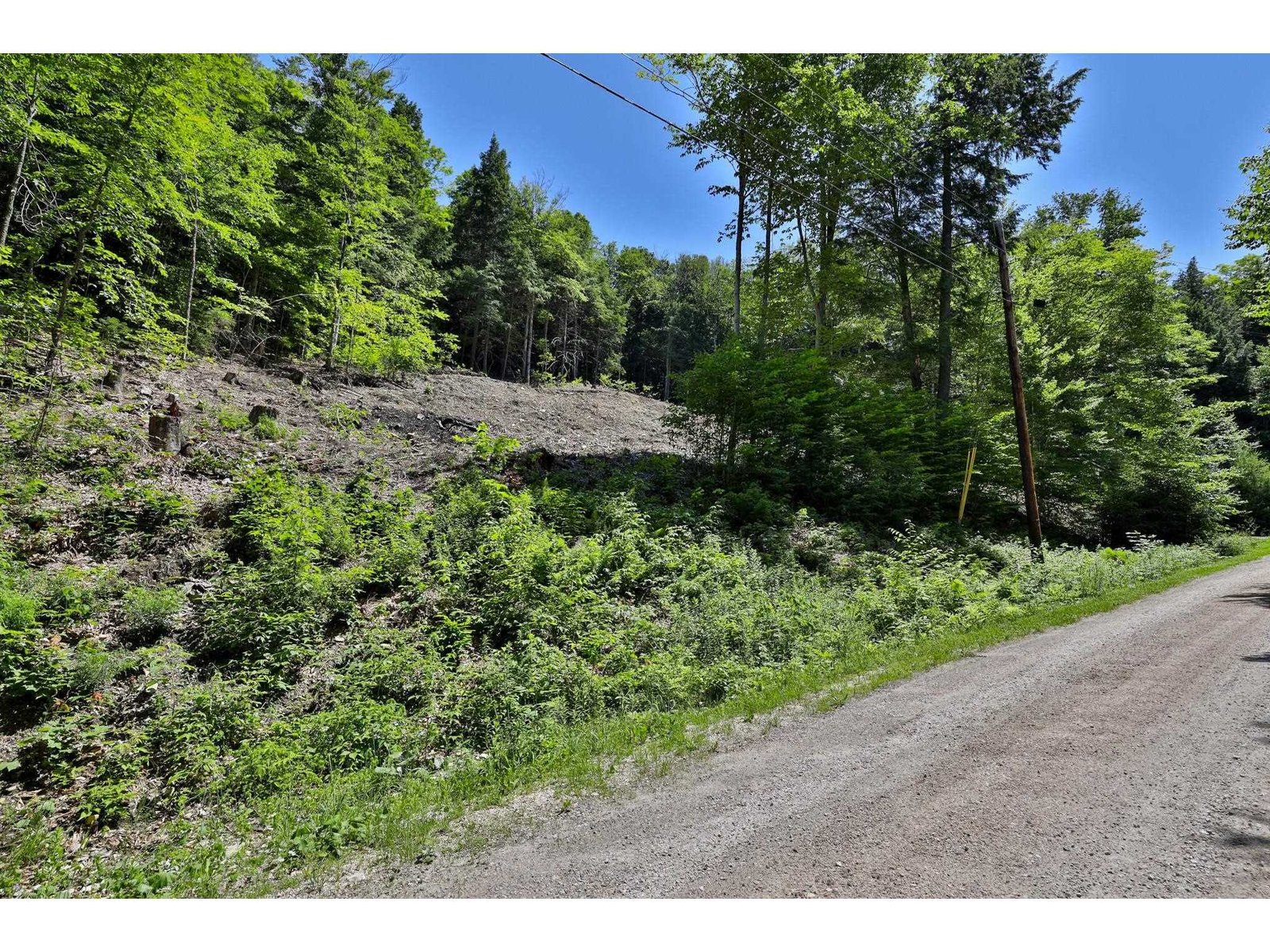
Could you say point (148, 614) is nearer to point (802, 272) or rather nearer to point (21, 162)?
point (21, 162)

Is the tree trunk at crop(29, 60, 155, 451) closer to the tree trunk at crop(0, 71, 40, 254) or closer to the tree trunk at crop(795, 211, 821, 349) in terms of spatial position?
the tree trunk at crop(0, 71, 40, 254)

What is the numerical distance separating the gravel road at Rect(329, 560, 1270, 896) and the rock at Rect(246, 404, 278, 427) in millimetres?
9951

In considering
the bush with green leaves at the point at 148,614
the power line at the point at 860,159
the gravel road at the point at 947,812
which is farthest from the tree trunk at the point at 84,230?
the power line at the point at 860,159

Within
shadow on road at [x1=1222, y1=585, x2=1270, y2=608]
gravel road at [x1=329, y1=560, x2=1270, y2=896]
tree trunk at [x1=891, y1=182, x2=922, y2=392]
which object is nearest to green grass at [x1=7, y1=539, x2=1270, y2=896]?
gravel road at [x1=329, y1=560, x2=1270, y2=896]

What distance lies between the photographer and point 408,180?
67.8 feet

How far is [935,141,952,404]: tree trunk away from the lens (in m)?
17.8

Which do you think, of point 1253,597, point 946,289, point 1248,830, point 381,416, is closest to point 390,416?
point 381,416

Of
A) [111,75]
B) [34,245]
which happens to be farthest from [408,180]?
[34,245]

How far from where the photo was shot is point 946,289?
59.3 ft

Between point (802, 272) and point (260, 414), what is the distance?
1679 centimetres

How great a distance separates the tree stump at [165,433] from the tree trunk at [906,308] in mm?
19929

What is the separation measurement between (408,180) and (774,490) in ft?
62.7

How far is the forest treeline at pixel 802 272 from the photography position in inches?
331

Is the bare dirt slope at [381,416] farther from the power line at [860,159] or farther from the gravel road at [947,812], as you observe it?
the power line at [860,159]
